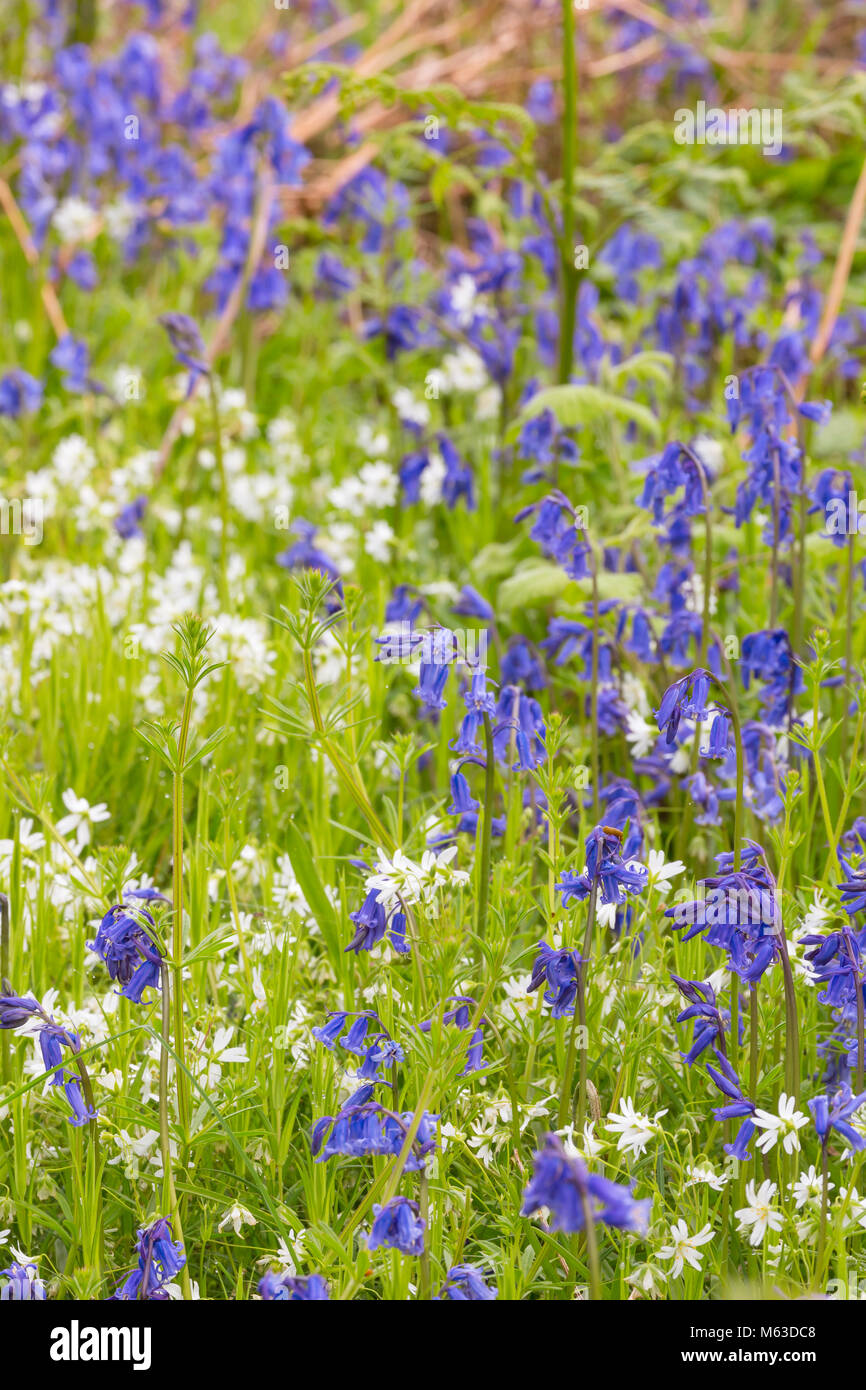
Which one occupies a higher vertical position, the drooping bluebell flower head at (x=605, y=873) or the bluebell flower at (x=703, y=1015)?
the drooping bluebell flower head at (x=605, y=873)

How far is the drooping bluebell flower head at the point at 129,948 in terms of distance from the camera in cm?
183

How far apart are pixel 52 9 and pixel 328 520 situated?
426cm

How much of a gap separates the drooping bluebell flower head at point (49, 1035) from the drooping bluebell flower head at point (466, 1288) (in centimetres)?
55

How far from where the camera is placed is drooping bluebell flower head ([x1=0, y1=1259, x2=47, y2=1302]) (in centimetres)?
176

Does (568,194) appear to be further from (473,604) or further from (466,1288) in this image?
(466,1288)

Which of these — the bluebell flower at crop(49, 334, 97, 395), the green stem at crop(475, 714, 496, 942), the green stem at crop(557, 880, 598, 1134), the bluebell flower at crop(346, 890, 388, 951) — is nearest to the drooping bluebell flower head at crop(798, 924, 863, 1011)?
the green stem at crop(557, 880, 598, 1134)

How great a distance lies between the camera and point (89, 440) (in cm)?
478

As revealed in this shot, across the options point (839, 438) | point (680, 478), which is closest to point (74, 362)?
point (839, 438)

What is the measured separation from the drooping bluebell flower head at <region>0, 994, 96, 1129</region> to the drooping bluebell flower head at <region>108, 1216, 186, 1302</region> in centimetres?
21

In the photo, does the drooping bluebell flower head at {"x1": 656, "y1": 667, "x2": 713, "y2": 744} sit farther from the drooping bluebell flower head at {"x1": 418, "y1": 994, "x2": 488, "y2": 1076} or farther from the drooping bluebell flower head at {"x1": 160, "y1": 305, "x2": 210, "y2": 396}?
the drooping bluebell flower head at {"x1": 160, "y1": 305, "x2": 210, "y2": 396}

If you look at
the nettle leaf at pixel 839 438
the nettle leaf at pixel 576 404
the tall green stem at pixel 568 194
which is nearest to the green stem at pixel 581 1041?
the nettle leaf at pixel 576 404

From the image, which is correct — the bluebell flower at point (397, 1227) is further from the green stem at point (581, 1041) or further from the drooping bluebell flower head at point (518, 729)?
the drooping bluebell flower head at point (518, 729)

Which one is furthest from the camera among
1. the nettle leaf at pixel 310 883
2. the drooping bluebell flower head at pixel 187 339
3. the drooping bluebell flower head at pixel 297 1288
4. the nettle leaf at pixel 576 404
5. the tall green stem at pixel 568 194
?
A: the tall green stem at pixel 568 194
